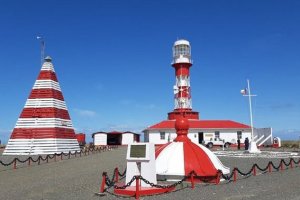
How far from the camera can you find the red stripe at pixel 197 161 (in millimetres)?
14211

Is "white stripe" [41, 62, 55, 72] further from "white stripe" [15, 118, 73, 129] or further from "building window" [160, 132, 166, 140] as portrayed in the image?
"building window" [160, 132, 166, 140]

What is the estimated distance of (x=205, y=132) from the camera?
49656 millimetres

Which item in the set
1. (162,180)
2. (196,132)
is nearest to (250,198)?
(162,180)

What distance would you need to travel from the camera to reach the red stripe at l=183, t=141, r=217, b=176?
1421 cm

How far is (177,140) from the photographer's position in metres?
15.4

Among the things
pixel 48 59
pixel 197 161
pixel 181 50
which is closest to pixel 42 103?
pixel 48 59

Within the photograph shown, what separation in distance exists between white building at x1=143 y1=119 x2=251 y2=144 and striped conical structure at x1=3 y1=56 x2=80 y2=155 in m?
17.1

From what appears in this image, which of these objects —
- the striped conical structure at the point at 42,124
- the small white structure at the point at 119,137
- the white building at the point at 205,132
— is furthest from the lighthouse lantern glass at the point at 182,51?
the striped conical structure at the point at 42,124

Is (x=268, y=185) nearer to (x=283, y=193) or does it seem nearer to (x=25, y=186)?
(x=283, y=193)

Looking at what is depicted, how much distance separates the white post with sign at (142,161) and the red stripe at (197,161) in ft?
8.13

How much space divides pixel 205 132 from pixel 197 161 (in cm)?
3560

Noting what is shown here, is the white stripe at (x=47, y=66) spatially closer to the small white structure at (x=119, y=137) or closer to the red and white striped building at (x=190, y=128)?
the red and white striped building at (x=190, y=128)

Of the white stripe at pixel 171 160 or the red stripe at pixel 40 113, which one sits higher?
the red stripe at pixel 40 113

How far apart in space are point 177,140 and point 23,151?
21.7 metres
